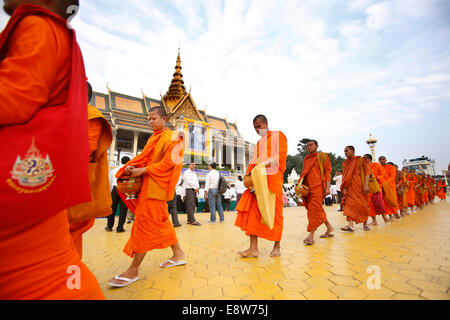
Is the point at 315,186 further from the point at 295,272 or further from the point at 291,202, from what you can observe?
the point at 291,202

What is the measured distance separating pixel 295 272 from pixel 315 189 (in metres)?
1.82

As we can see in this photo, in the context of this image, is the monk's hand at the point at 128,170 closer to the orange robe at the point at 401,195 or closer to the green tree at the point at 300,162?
the orange robe at the point at 401,195

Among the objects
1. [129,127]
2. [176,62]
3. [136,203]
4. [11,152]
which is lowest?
[136,203]

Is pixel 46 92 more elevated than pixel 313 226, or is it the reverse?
pixel 46 92

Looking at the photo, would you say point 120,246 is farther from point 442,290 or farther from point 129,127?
point 129,127

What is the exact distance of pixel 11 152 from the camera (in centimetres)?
70

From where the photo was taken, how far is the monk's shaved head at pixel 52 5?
2.98ft

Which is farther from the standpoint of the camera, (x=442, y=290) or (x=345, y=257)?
(x=345, y=257)

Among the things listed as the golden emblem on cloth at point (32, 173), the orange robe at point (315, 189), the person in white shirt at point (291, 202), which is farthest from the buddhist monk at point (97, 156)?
the person in white shirt at point (291, 202)

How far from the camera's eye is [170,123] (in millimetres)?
25391

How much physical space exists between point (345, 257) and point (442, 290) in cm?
100

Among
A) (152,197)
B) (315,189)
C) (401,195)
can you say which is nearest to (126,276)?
(152,197)

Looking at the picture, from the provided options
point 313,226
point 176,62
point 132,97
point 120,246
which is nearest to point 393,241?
point 313,226

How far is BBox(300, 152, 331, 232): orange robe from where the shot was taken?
3.46 m
